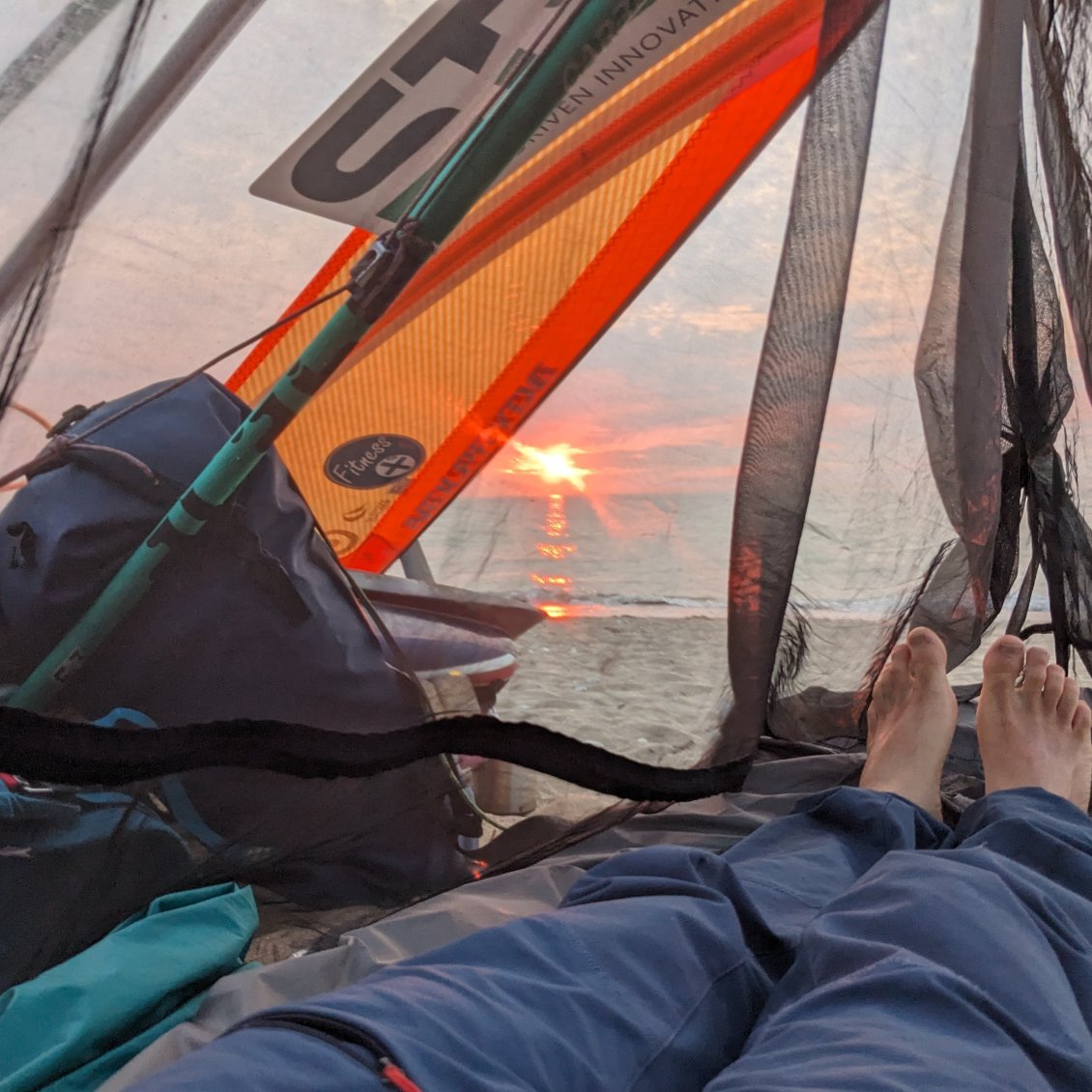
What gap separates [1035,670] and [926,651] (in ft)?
0.54

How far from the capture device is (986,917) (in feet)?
2.13

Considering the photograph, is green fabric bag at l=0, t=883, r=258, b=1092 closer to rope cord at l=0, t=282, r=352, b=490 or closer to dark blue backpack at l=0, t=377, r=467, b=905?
dark blue backpack at l=0, t=377, r=467, b=905

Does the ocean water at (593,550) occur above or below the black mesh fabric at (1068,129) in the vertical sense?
below

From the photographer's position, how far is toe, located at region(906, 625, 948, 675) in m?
1.24

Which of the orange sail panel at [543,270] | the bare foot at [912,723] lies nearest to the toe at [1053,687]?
the bare foot at [912,723]

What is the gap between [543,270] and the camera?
86 centimetres

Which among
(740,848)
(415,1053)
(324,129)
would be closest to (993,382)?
(740,848)

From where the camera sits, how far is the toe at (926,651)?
1240 millimetres

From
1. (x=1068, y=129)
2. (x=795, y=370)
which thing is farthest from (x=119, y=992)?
(x=1068, y=129)

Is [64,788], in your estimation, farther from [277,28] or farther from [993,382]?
[993,382]

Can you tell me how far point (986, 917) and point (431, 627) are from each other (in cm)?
50

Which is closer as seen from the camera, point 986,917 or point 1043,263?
point 986,917

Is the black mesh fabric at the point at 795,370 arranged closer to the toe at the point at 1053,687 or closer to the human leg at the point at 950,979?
the human leg at the point at 950,979

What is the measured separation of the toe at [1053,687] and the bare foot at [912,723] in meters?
0.12
